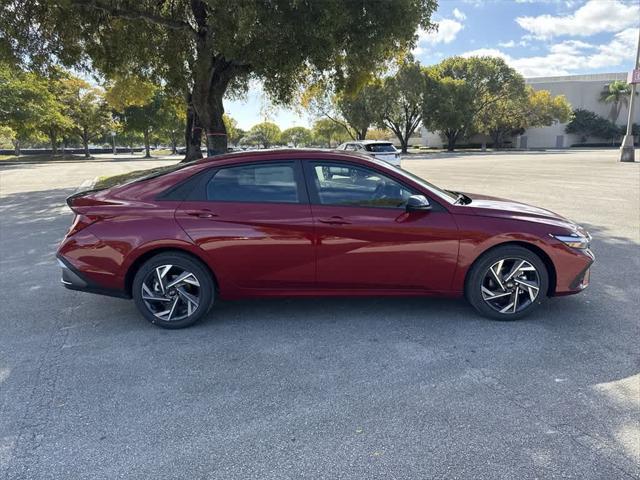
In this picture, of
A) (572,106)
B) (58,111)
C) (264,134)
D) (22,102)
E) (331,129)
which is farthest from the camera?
(264,134)

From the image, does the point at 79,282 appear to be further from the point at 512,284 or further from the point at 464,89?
the point at 464,89

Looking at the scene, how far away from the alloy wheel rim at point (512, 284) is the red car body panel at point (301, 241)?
20cm

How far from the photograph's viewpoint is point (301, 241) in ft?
13.0

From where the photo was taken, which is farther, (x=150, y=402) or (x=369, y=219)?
(x=369, y=219)

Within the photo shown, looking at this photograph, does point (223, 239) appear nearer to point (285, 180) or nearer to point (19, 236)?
point (285, 180)

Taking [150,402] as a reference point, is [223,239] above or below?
above

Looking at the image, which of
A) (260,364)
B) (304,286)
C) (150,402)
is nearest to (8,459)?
(150,402)

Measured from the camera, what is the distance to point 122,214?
3.99 metres

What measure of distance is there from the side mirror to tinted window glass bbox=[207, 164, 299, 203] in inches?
40.3

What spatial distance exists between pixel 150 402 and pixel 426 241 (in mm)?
2581

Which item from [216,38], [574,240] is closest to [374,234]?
[574,240]

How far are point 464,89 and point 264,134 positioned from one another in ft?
214

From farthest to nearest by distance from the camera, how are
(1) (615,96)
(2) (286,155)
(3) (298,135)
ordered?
(3) (298,135)
(1) (615,96)
(2) (286,155)

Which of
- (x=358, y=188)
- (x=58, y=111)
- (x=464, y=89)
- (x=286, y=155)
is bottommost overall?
(x=358, y=188)
